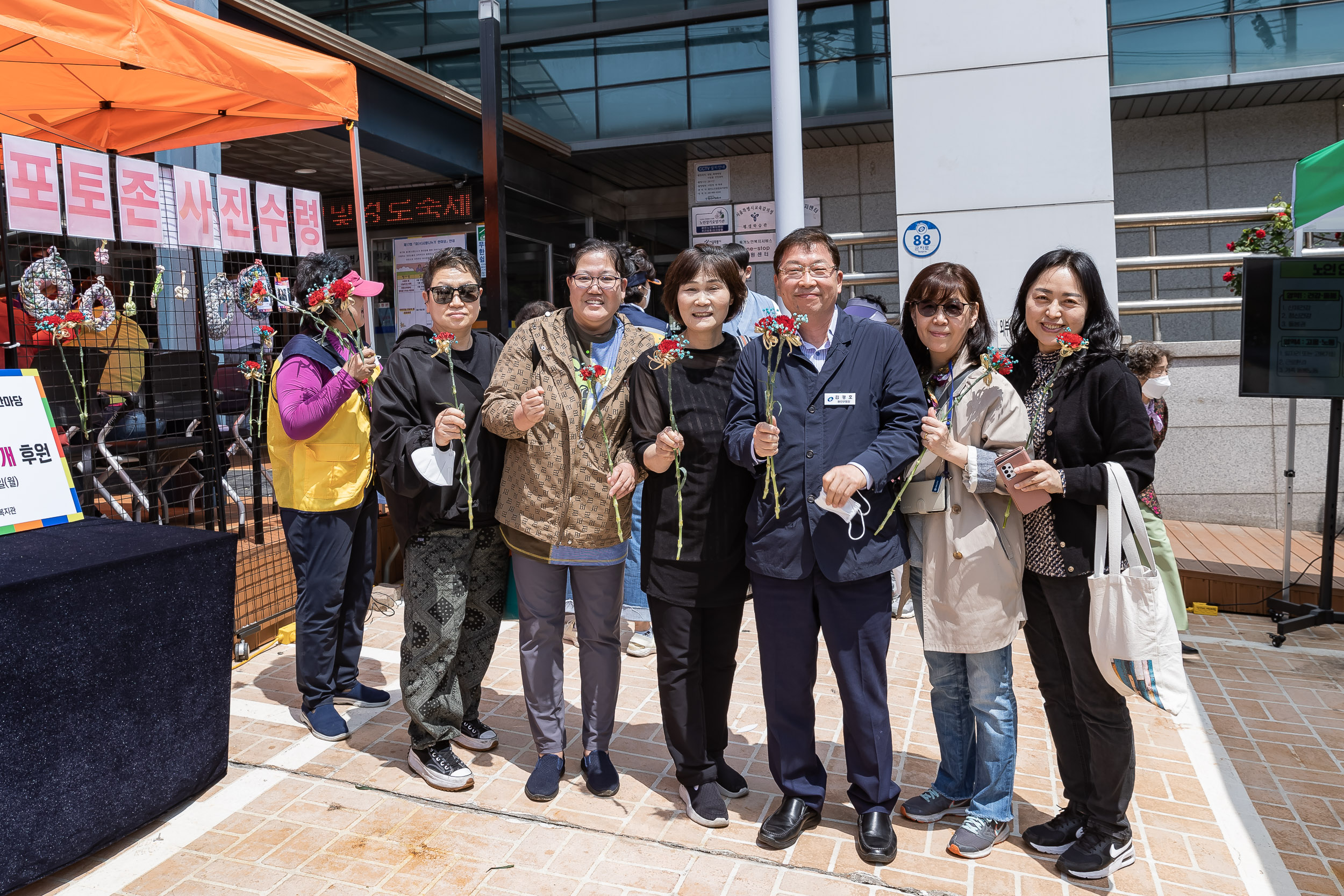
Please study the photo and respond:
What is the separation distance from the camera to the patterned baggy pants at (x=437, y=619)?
3287 mm

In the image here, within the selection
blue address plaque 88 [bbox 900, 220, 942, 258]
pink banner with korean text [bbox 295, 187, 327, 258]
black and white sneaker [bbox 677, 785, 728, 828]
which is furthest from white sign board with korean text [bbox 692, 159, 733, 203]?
black and white sneaker [bbox 677, 785, 728, 828]

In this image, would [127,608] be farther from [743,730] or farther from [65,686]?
[743,730]

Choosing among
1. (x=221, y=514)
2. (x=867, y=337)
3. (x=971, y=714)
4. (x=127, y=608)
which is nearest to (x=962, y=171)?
(x=867, y=337)

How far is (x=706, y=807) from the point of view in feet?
9.86

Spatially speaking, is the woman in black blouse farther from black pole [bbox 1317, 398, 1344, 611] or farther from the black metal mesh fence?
black pole [bbox 1317, 398, 1344, 611]

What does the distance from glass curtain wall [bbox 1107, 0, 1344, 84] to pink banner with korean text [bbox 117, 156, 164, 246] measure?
9.94 meters

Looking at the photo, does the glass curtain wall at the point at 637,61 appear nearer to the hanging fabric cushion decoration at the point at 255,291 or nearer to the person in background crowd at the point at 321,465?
the hanging fabric cushion decoration at the point at 255,291

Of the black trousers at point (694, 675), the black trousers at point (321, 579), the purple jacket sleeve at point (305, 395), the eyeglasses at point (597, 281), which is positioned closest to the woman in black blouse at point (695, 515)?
the black trousers at point (694, 675)

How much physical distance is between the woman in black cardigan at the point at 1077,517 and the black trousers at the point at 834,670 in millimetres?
496

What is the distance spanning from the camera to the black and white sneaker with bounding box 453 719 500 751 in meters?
3.58

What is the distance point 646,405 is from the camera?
2.95 metres

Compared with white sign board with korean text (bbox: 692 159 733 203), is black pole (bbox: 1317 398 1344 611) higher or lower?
lower

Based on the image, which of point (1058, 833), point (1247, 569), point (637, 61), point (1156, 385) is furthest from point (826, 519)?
point (637, 61)

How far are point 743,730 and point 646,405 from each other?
167 cm
